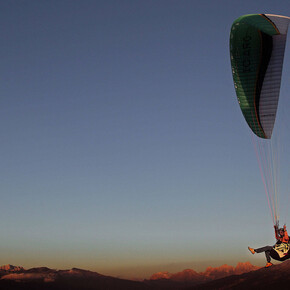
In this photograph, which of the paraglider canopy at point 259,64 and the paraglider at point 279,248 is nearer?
the paraglider at point 279,248

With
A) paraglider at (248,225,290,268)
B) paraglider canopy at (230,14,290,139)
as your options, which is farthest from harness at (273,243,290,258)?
paraglider canopy at (230,14,290,139)

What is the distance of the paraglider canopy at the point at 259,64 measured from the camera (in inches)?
1315

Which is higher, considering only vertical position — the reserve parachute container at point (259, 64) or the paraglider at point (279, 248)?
the reserve parachute container at point (259, 64)

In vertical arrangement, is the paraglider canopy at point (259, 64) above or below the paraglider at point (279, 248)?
above

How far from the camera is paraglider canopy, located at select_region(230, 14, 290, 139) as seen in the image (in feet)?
110

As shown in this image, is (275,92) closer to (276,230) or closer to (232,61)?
(232,61)

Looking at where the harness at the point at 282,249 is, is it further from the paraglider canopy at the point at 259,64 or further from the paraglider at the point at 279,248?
the paraglider canopy at the point at 259,64

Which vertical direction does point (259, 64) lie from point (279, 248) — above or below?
above

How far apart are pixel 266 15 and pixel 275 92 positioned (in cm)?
582

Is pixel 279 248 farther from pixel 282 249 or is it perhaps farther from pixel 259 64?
pixel 259 64

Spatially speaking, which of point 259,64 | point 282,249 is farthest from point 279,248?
point 259,64

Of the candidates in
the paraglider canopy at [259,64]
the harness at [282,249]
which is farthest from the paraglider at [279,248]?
the paraglider canopy at [259,64]

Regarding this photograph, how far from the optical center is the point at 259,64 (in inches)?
1367

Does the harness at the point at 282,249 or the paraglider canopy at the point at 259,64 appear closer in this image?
the harness at the point at 282,249
